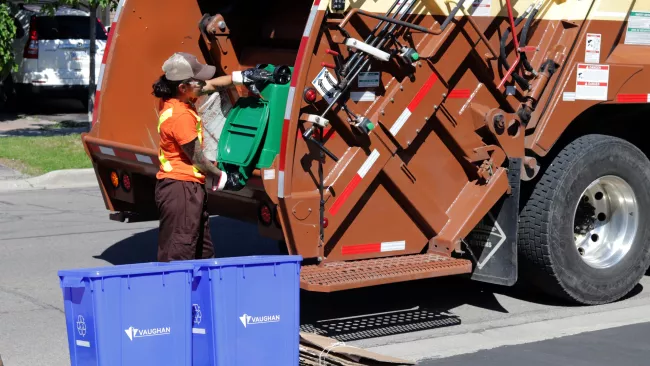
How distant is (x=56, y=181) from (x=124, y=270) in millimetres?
7928

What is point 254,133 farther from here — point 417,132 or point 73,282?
point 73,282

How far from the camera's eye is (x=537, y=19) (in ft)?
22.5

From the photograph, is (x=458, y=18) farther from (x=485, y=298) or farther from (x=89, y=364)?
(x=89, y=364)

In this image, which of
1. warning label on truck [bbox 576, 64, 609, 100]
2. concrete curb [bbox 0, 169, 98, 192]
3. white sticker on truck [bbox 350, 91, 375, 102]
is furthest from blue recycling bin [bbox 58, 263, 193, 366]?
concrete curb [bbox 0, 169, 98, 192]

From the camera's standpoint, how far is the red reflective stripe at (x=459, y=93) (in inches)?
259

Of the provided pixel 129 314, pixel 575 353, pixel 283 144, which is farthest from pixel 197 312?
pixel 575 353

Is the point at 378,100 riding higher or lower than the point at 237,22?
lower

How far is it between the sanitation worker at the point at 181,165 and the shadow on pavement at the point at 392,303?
3.77 feet

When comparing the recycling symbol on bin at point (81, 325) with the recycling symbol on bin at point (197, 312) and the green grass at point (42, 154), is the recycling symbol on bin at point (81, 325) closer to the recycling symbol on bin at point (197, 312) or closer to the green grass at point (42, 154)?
the recycling symbol on bin at point (197, 312)

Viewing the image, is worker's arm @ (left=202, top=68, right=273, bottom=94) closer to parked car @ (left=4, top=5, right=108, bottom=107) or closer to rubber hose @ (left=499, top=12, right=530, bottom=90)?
rubber hose @ (left=499, top=12, right=530, bottom=90)

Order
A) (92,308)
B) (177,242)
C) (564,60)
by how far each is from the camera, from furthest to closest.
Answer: (564,60), (177,242), (92,308)

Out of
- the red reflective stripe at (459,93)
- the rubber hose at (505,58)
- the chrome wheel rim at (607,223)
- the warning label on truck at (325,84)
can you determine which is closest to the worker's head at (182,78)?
the warning label on truck at (325,84)

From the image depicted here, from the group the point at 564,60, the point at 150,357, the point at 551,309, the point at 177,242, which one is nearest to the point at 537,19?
the point at 564,60

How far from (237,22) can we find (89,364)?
3.57m
